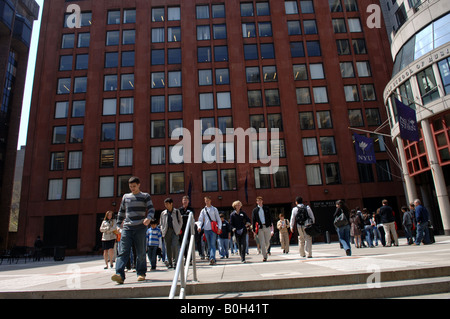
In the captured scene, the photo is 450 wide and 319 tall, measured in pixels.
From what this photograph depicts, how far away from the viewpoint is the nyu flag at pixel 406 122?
64.4 feet

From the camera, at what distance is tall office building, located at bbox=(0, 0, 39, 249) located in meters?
46.5

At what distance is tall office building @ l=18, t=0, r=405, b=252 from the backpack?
2131 cm

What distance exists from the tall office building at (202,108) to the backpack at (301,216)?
21307 millimetres

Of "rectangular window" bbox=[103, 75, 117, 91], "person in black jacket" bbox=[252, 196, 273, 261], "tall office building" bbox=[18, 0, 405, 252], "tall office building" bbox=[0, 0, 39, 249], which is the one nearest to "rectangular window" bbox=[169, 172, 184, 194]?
"tall office building" bbox=[18, 0, 405, 252]

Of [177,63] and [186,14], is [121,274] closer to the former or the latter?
[177,63]

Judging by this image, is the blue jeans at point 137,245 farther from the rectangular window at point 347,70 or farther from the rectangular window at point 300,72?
the rectangular window at point 347,70

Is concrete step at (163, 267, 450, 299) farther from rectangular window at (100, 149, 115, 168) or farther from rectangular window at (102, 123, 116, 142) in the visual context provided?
rectangular window at (102, 123, 116, 142)

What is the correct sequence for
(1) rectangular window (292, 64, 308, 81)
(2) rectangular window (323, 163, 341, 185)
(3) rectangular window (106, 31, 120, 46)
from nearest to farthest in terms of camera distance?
(2) rectangular window (323, 163, 341, 185), (1) rectangular window (292, 64, 308, 81), (3) rectangular window (106, 31, 120, 46)

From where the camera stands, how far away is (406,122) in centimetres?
1995

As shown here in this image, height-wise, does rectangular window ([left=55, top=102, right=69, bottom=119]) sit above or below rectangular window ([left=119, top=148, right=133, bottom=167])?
above

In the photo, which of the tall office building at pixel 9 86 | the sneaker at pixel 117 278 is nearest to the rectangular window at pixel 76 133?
the tall office building at pixel 9 86

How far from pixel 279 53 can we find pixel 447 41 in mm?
18463

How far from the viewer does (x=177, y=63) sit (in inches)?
1439

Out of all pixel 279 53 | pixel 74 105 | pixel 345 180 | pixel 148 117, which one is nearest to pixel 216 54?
pixel 279 53
